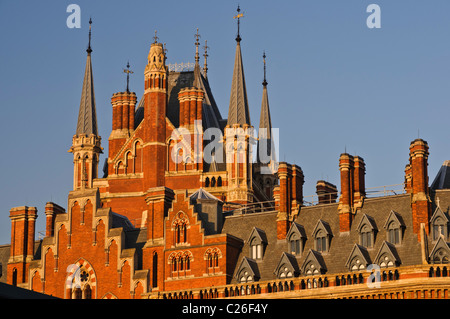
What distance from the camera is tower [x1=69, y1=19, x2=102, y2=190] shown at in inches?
4857

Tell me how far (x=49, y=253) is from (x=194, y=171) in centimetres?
1656

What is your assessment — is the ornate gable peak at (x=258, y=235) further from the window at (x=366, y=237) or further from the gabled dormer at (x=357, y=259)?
the gabled dormer at (x=357, y=259)

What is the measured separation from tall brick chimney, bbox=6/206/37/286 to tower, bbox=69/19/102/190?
6374mm

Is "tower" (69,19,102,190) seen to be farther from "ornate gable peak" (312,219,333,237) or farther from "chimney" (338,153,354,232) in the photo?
A: "chimney" (338,153,354,232)

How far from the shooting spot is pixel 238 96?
413 ft

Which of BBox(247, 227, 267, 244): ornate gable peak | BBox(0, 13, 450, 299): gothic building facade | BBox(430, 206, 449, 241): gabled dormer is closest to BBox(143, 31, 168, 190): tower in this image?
BBox(0, 13, 450, 299): gothic building facade

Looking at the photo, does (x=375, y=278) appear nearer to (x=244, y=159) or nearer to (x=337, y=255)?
(x=337, y=255)

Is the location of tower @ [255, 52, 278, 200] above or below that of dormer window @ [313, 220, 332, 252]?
above

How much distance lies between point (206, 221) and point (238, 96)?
21720 millimetres

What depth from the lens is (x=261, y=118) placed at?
138125 millimetres

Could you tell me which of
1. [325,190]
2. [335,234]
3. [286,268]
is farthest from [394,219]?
[325,190]
